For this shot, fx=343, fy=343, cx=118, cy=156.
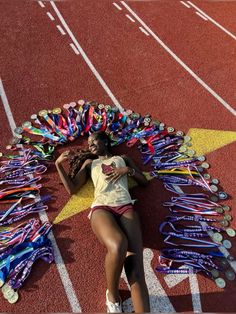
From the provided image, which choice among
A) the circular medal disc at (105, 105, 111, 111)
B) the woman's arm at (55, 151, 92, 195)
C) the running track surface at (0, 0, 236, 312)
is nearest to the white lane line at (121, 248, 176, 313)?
the running track surface at (0, 0, 236, 312)

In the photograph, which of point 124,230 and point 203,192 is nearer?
point 124,230

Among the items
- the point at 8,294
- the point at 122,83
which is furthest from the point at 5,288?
the point at 122,83

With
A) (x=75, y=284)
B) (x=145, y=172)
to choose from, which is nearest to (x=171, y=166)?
(x=145, y=172)

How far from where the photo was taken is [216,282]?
15.0 feet

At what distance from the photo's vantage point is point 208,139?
6453 mm

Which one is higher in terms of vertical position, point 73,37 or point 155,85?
point 73,37

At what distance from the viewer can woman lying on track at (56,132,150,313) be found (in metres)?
4.08

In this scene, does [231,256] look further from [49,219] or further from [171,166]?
[49,219]

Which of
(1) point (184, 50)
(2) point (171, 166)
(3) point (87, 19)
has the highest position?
(3) point (87, 19)

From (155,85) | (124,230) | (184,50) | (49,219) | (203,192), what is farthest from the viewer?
(184,50)

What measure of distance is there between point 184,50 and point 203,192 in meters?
4.55

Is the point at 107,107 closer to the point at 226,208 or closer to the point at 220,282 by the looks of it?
the point at 226,208

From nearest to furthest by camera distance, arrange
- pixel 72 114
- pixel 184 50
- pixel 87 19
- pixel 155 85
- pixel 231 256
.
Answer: pixel 231 256, pixel 72 114, pixel 155 85, pixel 184 50, pixel 87 19

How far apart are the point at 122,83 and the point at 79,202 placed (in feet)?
10.8
